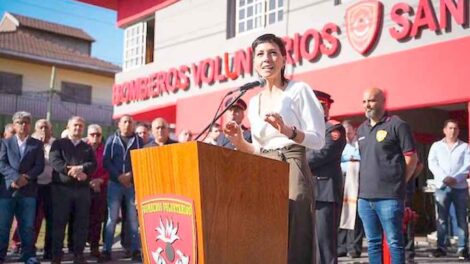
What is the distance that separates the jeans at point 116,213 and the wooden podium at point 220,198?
443 centimetres

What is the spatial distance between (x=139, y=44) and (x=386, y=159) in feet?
40.3

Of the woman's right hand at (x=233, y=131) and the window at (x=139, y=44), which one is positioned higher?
the window at (x=139, y=44)

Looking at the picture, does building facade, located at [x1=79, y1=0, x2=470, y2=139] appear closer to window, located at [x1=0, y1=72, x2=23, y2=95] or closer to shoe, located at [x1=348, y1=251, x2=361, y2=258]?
shoe, located at [x1=348, y1=251, x2=361, y2=258]

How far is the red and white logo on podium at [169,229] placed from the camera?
222 centimetres

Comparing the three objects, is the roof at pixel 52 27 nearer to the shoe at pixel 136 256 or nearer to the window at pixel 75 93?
the window at pixel 75 93

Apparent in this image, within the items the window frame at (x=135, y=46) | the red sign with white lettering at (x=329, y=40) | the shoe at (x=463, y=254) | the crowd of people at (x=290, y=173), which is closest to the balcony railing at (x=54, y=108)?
the window frame at (x=135, y=46)

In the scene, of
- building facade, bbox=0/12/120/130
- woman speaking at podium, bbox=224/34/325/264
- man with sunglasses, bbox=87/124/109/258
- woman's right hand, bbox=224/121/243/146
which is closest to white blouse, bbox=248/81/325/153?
woman speaking at podium, bbox=224/34/325/264

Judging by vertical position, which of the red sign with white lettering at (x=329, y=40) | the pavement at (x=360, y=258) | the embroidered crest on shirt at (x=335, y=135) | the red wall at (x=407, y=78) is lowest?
the pavement at (x=360, y=258)

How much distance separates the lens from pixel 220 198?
2.23m

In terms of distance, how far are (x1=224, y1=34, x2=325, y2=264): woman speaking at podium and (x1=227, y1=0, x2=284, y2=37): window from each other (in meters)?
8.69

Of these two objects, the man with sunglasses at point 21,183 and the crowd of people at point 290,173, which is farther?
the man with sunglasses at point 21,183

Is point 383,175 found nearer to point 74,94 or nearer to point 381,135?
point 381,135

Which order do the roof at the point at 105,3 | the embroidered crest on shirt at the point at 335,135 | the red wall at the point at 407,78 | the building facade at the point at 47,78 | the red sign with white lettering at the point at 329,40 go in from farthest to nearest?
the building facade at the point at 47,78, the roof at the point at 105,3, the red sign with white lettering at the point at 329,40, the red wall at the point at 407,78, the embroidered crest on shirt at the point at 335,135

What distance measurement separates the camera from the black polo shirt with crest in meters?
4.35
